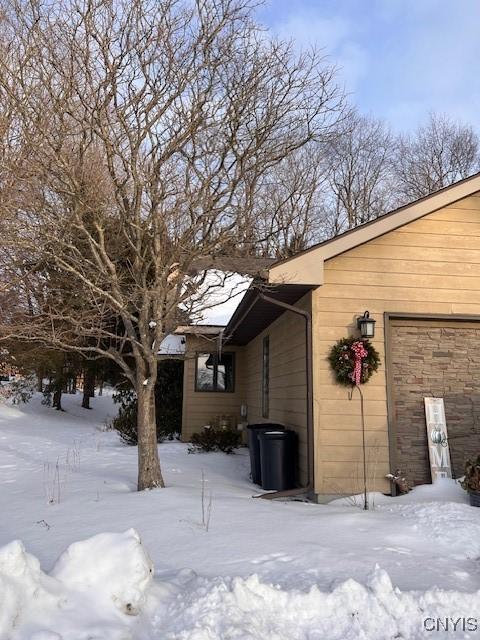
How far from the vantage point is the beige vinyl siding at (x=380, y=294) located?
6.78 metres

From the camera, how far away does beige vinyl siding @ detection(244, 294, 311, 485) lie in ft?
24.2

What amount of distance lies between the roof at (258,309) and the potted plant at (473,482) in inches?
118

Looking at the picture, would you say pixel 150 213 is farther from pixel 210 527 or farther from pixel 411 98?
pixel 411 98

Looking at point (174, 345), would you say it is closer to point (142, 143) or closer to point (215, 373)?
point (215, 373)

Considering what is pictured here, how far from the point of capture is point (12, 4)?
6.42 meters

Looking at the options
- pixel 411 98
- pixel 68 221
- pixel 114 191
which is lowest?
pixel 68 221

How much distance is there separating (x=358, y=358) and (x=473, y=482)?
1.98 m

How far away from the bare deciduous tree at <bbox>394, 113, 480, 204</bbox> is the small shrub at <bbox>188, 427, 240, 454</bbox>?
60.0ft

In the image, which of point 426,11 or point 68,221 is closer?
point 68,221

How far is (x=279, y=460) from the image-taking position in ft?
24.6

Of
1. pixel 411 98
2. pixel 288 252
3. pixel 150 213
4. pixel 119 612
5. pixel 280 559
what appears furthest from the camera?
pixel 288 252

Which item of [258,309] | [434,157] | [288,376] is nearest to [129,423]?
[258,309]

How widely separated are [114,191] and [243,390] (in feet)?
26.1

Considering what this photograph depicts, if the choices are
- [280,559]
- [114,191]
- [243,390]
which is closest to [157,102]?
[114,191]
